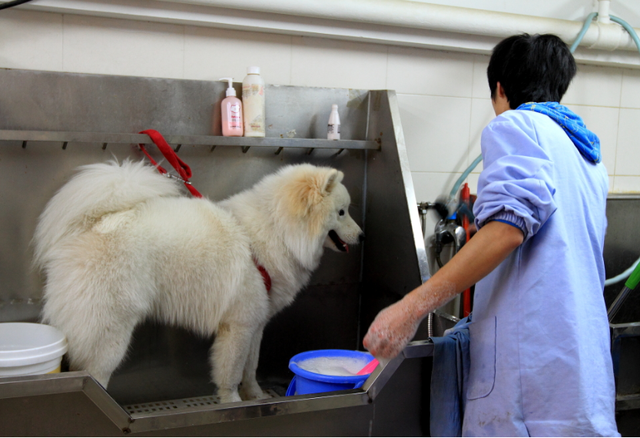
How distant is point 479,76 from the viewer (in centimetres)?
247

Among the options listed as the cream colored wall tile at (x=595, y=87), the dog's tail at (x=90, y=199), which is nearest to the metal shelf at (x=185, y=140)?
the dog's tail at (x=90, y=199)

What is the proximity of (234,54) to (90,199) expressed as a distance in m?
0.90

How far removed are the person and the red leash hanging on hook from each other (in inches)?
39.5

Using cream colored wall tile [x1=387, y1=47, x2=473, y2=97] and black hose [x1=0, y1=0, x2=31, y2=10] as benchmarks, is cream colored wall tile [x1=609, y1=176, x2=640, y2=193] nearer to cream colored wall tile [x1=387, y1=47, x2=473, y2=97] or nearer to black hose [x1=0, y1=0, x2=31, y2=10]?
cream colored wall tile [x1=387, y1=47, x2=473, y2=97]

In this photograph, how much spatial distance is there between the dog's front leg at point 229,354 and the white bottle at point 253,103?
745 mm

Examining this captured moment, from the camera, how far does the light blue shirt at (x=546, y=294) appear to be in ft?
3.59

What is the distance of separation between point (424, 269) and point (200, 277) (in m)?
0.81

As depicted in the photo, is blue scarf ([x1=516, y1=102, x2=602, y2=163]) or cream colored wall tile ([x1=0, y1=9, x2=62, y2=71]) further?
cream colored wall tile ([x1=0, y1=9, x2=62, y2=71])

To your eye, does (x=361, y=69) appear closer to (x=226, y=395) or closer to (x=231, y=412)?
(x=226, y=395)

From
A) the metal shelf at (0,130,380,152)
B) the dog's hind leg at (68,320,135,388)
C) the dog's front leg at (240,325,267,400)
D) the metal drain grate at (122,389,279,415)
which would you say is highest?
the metal shelf at (0,130,380,152)

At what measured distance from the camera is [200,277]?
161 cm

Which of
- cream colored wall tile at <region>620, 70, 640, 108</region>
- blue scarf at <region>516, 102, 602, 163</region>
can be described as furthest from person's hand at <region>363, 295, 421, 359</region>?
cream colored wall tile at <region>620, 70, 640, 108</region>

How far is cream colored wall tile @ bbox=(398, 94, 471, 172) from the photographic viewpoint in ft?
7.84

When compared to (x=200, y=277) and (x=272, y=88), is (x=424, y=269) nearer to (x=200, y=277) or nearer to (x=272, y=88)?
(x=200, y=277)
